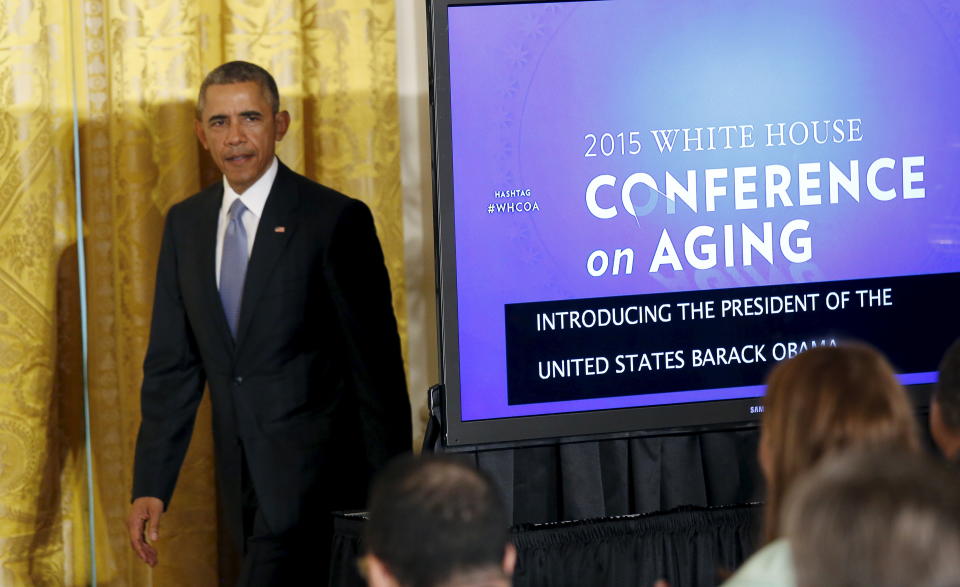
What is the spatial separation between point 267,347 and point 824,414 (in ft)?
5.44

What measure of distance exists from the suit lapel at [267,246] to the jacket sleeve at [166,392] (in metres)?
0.18

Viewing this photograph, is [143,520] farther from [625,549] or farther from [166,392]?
[625,549]

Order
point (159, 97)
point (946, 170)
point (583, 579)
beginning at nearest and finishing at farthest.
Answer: point (583, 579), point (946, 170), point (159, 97)

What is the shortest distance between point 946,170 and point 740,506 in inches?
38.0

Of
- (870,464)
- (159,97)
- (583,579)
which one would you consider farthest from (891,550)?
(159,97)

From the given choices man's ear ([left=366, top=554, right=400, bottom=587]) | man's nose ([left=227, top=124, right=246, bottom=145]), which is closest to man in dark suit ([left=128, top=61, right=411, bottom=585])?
man's nose ([left=227, top=124, right=246, bottom=145])

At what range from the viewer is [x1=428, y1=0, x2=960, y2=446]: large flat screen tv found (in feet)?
9.71

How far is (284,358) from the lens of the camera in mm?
3168

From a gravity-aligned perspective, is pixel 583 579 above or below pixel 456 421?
below

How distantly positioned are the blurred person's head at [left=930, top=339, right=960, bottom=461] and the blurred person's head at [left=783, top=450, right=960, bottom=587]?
92 centimetres

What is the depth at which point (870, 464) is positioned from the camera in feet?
3.67

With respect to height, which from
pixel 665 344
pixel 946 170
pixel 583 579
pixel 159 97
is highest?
pixel 159 97

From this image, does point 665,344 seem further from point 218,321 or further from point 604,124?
point 218,321

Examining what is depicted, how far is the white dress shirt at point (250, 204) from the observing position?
3.21 meters
